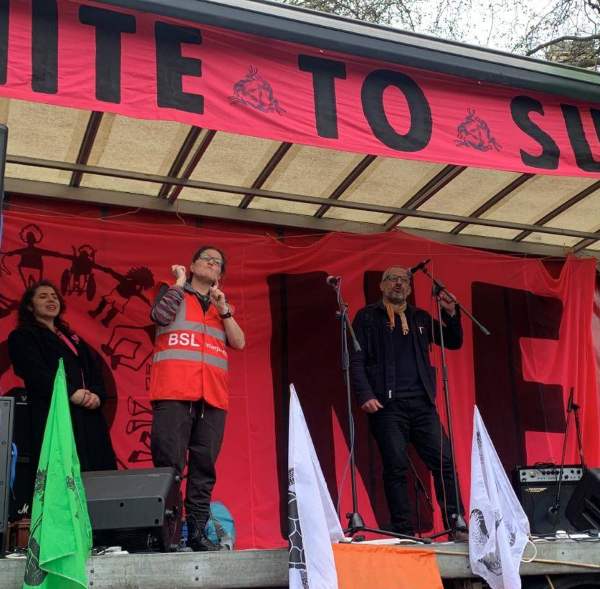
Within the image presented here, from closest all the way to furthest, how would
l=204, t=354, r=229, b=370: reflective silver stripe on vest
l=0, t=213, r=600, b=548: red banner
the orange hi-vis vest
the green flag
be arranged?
the green flag → the orange hi-vis vest → l=204, t=354, r=229, b=370: reflective silver stripe on vest → l=0, t=213, r=600, b=548: red banner

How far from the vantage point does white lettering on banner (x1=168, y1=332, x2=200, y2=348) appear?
14.8ft

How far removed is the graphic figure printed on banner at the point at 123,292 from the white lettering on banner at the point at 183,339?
4.70 feet

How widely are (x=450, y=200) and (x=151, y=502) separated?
12.7 feet

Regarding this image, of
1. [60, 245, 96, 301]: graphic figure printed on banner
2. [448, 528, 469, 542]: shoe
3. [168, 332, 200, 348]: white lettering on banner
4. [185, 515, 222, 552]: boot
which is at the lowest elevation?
[448, 528, 469, 542]: shoe

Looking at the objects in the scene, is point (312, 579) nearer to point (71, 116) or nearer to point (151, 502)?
point (151, 502)

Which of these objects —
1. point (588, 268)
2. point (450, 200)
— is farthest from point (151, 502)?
point (588, 268)

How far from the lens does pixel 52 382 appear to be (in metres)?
4.73

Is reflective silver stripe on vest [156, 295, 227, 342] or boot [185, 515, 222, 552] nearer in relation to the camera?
boot [185, 515, 222, 552]

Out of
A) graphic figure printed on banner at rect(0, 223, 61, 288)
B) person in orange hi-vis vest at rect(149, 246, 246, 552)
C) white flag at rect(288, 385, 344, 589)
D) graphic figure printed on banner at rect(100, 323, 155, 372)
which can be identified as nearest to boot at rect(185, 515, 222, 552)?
person in orange hi-vis vest at rect(149, 246, 246, 552)

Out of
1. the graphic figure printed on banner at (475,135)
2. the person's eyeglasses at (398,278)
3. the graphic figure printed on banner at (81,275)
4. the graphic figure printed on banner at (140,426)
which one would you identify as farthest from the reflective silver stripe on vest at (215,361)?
the graphic figure printed on banner at (475,135)

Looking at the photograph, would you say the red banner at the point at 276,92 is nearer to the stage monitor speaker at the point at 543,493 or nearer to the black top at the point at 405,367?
the black top at the point at 405,367

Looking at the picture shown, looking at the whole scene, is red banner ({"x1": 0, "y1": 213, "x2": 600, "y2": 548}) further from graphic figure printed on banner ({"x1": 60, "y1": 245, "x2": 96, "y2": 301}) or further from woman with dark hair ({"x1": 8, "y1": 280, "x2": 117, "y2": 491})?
woman with dark hair ({"x1": 8, "y1": 280, "x2": 117, "y2": 491})

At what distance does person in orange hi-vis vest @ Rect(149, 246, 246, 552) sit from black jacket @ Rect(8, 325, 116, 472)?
0.72 meters

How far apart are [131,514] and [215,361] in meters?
1.20
